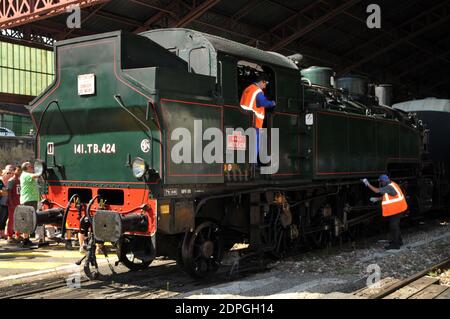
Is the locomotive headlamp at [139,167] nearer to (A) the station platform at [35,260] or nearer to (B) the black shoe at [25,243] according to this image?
(A) the station platform at [35,260]

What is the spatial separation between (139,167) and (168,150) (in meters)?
0.40

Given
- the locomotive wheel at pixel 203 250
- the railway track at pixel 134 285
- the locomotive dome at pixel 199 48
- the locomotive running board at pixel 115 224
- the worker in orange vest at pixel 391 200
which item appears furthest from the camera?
the worker in orange vest at pixel 391 200

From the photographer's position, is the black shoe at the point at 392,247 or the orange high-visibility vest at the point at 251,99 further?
the black shoe at the point at 392,247

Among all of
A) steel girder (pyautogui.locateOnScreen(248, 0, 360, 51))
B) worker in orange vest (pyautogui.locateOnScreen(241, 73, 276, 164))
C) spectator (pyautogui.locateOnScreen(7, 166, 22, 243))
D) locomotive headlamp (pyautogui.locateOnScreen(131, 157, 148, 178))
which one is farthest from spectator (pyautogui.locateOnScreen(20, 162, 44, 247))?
steel girder (pyautogui.locateOnScreen(248, 0, 360, 51))

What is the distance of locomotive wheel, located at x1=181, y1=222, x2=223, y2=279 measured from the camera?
6.65 m

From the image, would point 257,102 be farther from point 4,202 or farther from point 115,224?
point 4,202

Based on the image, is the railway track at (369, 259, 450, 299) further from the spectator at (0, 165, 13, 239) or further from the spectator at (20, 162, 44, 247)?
the spectator at (0, 165, 13, 239)

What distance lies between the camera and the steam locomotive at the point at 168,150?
6.12 meters

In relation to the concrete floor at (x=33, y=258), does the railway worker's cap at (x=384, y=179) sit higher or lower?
higher

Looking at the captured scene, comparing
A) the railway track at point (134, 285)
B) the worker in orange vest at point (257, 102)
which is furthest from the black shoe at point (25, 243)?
the worker in orange vest at point (257, 102)

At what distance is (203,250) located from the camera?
271 inches

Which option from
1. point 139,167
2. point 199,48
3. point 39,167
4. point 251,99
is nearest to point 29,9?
point 39,167

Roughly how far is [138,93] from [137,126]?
0.43m

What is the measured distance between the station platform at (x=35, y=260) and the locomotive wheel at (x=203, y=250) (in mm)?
2357
